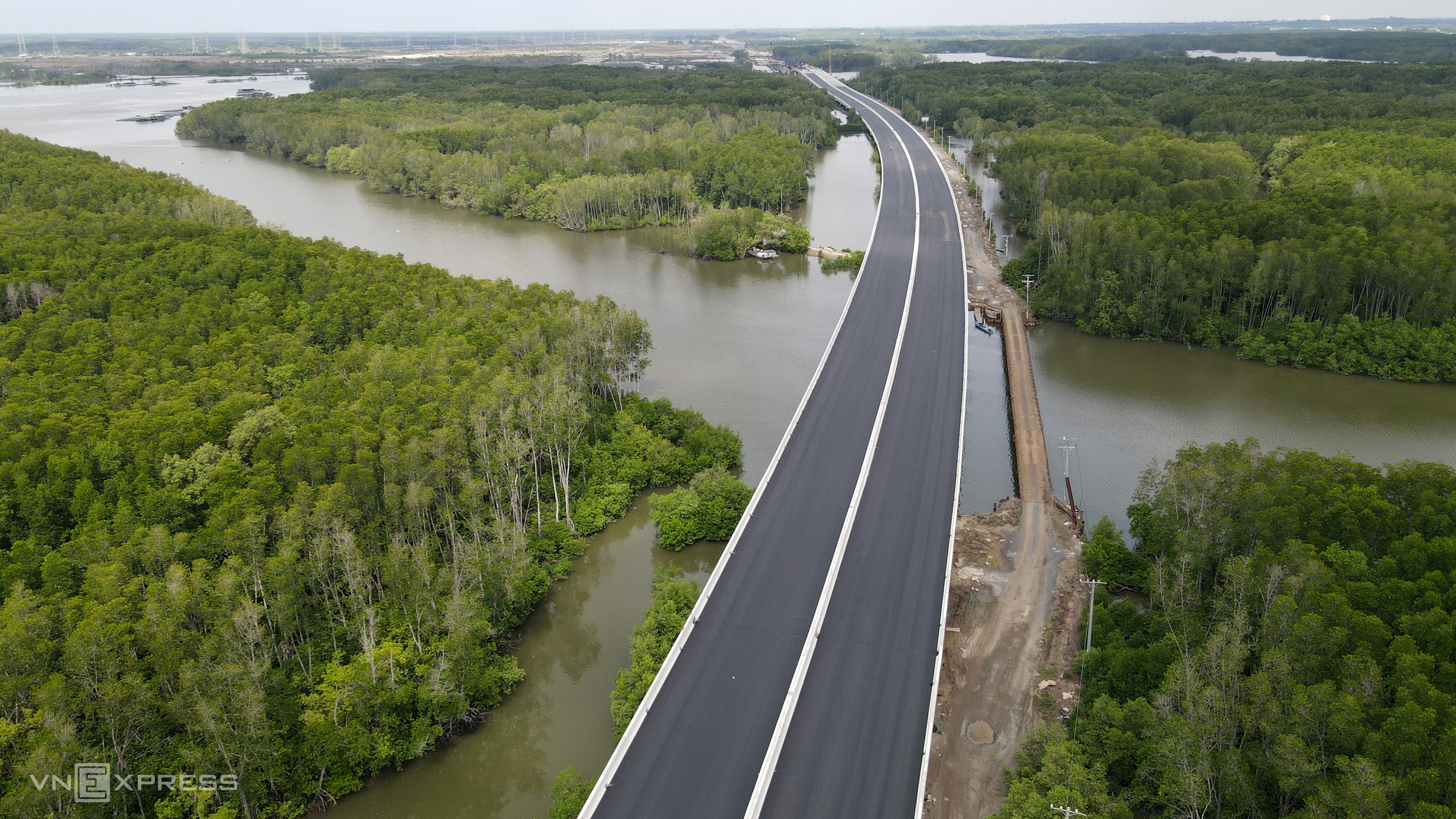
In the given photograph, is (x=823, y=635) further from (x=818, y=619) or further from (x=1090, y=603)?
(x=1090, y=603)

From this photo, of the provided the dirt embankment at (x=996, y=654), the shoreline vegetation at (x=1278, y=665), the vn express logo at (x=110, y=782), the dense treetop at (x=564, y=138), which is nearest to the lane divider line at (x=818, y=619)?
the dirt embankment at (x=996, y=654)

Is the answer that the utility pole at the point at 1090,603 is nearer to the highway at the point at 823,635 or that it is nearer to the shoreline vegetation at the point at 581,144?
the highway at the point at 823,635

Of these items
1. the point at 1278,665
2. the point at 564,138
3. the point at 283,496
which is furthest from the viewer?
the point at 564,138

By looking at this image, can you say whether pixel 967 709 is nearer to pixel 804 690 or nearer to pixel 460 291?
pixel 804 690

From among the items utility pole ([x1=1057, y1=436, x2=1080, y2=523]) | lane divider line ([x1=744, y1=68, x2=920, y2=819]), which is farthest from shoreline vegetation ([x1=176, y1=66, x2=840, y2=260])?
utility pole ([x1=1057, y1=436, x2=1080, y2=523])

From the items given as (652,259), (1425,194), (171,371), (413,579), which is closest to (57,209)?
(171,371)

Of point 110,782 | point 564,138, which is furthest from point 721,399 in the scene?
point 564,138

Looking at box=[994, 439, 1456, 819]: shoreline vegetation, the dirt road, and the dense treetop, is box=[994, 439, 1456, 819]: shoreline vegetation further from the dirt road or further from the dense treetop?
the dense treetop
